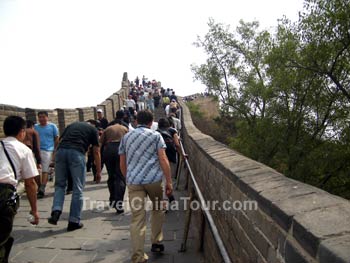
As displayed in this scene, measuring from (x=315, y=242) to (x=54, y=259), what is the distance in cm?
343

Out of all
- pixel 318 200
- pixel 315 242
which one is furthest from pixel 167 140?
pixel 315 242

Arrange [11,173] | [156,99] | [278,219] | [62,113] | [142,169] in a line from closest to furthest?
[278,219]
[11,173]
[142,169]
[62,113]
[156,99]

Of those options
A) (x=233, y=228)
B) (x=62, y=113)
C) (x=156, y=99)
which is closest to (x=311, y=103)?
(x=62, y=113)

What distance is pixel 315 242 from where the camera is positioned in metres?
1.46

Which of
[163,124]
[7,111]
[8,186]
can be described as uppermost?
[7,111]

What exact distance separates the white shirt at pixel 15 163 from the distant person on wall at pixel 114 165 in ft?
8.59

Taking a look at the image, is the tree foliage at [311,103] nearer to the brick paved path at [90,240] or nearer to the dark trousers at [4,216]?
the brick paved path at [90,240]

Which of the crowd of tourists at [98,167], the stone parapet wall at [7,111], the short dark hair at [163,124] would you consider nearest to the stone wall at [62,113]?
the stone parapet wall at [7,111]

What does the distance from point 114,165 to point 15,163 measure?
284 cm

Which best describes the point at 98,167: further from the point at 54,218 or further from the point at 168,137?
the point at 168,137

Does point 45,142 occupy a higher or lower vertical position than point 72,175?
higher

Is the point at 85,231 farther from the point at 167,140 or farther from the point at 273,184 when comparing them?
the point at 273,184

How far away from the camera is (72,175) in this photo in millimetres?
5191

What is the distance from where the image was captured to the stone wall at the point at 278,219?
1.48 m
